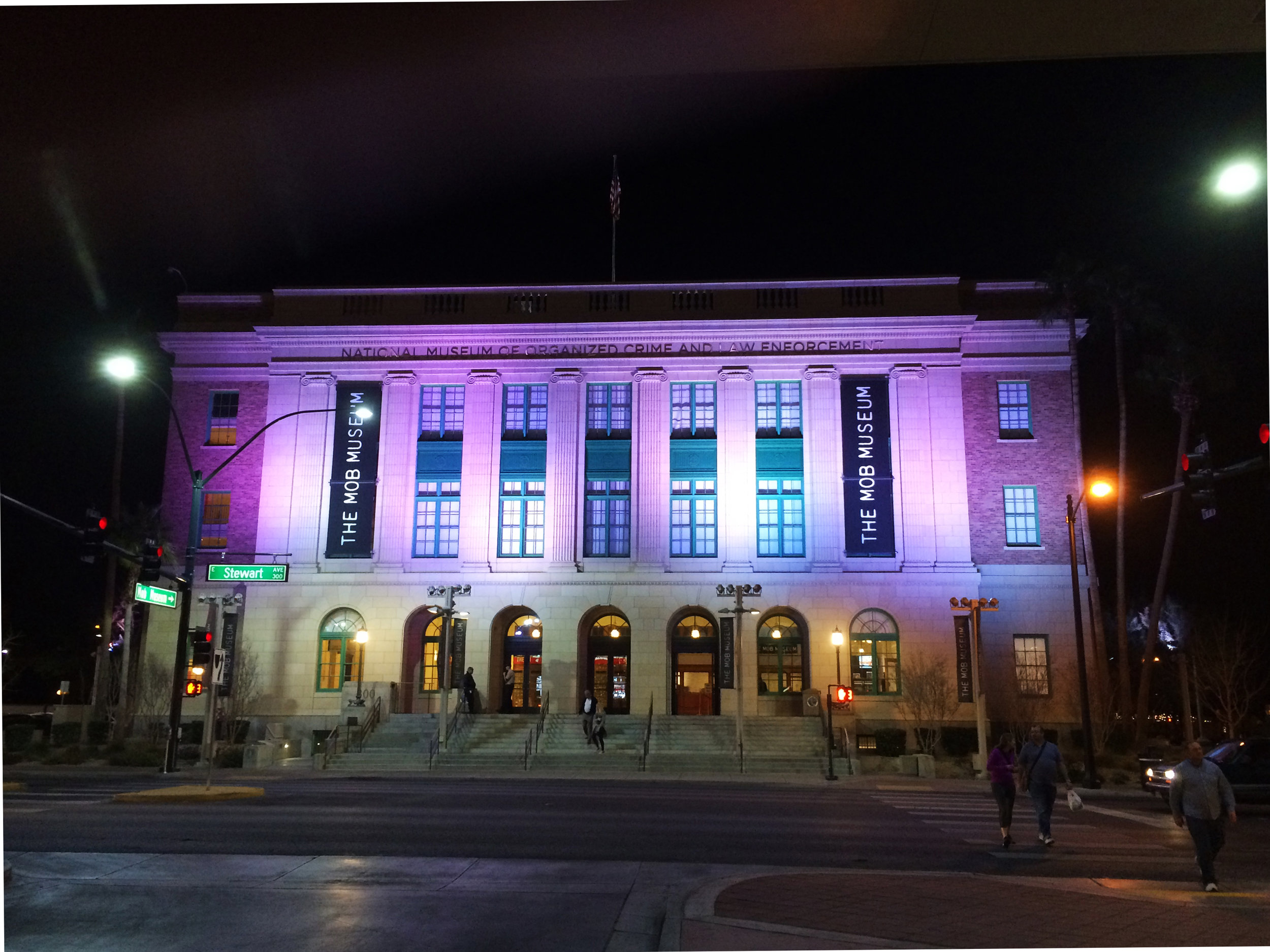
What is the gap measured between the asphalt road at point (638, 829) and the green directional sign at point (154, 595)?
15.6ft

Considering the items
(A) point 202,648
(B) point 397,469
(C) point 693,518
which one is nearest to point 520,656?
(C) point 693,518

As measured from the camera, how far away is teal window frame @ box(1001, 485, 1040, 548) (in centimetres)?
4066

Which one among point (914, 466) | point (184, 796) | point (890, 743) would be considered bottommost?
point (184, 796)

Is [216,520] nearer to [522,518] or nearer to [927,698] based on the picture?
[522,518]

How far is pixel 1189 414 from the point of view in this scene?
3900 centimetres

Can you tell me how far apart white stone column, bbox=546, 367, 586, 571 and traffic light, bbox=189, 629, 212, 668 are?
1517cm

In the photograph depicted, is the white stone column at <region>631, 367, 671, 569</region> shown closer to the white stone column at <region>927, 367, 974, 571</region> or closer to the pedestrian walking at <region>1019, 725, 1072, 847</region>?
the white stone column at <region>927, 367, 974, 571</region>

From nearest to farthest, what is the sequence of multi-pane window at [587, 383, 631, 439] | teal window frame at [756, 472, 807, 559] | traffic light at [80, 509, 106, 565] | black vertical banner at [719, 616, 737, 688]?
traffic light at [80, 509, 106, 565]
black vertical banner at [719, 616, 737, 688]
teal window frame at [756, 472, 807, 559]
multi-pane window at [587, 383, 631, 439]

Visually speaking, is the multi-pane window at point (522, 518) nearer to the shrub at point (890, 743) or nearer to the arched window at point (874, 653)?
the arched window at point (874, 653)

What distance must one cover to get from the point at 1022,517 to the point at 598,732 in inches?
739

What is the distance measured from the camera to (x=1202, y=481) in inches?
684

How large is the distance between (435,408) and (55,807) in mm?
24731

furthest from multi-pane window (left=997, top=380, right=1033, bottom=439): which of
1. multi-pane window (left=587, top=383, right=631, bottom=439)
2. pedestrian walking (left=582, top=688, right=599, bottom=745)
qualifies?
pedestrian walking (left=582, top=688, right=599, bottom=745)

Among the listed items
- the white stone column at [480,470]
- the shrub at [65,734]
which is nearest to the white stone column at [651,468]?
the white stone column at [480,470]
